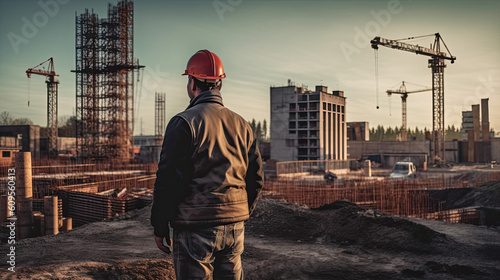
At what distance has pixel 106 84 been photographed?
48.8m

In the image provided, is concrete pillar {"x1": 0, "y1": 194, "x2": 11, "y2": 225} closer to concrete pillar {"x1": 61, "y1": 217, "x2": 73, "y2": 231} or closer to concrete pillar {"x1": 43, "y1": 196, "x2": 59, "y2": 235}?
concrete pillar {"x1": 61, "y1": 217, "x2": 73, "y2": 231}

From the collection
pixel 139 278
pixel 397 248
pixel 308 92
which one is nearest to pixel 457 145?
pixel 308 92

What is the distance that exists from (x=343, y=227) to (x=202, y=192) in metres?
8.00

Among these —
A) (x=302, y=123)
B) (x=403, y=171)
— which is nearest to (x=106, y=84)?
(x=302, y=123)

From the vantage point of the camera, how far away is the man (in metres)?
2.38

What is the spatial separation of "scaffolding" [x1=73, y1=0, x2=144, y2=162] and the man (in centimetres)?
4826

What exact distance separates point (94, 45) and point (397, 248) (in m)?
51.1

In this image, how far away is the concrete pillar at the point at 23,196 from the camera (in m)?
11.2

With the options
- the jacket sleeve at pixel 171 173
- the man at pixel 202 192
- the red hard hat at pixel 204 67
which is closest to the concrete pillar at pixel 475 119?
the red hard hat at pixel 204 67

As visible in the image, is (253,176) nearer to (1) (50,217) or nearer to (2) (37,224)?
(1) (50,217)

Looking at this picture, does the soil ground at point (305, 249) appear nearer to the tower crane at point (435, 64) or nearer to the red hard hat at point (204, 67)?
the red hard hat at point (204, 67)

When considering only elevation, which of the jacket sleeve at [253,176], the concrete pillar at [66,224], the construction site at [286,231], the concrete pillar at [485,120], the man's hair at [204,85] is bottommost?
the concrete pillar at [66,224]

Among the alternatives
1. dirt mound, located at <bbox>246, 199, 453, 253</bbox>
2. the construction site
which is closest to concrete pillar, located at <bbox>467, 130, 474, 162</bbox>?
the construction site

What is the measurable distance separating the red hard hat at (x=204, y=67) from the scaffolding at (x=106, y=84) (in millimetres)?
48059
